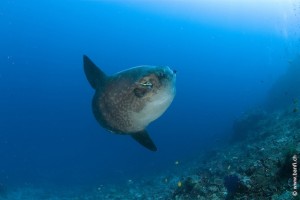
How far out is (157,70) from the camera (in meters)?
2.75

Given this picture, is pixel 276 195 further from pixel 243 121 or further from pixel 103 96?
pixel 243 121

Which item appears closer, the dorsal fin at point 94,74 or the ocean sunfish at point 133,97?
the ocean sunfish at point 133,97

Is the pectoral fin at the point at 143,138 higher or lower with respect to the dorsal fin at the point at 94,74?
lower

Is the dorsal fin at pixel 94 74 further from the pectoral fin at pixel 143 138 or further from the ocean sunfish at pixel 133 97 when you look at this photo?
the pectoral fin at pixel 143 138

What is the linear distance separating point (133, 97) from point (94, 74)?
1.98 ft

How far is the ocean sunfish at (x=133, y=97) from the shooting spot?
8.81 feet

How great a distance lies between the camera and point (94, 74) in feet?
10.6

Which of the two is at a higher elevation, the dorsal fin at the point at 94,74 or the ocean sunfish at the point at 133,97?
the dorsal fin at the point at 94,74

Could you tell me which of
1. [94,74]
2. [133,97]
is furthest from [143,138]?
[94,74]

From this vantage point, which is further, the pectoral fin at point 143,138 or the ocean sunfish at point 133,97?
the pectoral fin at point 143,138

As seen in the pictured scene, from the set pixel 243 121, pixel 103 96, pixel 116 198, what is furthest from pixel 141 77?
pixel 243 121

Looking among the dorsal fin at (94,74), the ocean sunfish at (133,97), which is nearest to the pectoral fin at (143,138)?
the ocean sunfish at (133,97)

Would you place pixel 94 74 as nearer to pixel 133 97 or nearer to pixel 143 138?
pixel 133 97

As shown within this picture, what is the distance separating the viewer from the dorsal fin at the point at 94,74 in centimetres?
314
